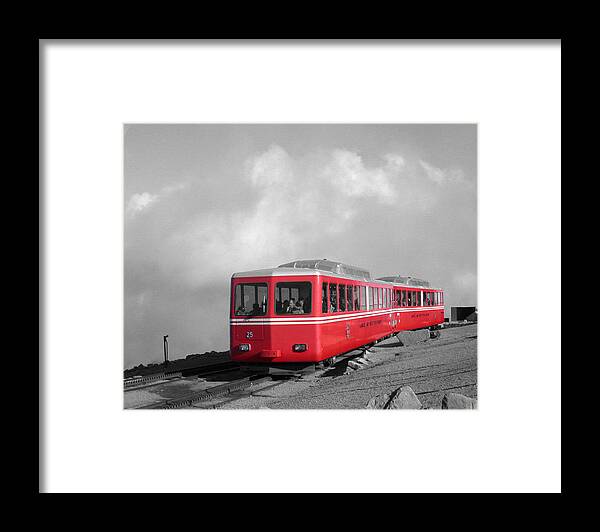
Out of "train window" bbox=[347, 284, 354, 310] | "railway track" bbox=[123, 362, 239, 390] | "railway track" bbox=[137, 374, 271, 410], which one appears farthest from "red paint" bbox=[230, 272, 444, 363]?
"railway track" bbox=[123, 362, 239, 390]

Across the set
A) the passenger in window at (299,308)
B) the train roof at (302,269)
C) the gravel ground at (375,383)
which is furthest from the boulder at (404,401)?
the train roof at (302,269)

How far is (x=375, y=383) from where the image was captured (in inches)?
413

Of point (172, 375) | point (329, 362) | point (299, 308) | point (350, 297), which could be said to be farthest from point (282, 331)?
point (172, 375)

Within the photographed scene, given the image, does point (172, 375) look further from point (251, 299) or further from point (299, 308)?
point (299, 308)

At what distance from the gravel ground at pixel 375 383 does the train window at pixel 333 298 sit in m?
1.15

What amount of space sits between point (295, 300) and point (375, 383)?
180cm

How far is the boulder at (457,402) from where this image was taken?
8.40m

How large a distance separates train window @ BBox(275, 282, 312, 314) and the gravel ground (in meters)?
1.23

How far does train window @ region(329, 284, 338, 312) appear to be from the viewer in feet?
37.4

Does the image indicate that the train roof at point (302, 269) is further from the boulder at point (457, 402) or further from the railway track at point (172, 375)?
the boulder at point (457, 402)
